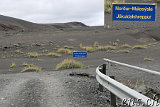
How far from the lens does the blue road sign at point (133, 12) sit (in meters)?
10.8

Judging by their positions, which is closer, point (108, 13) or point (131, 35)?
point (108, 13)

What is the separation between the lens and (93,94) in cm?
600

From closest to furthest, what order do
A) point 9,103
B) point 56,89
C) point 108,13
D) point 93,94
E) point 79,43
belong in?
1. point 9,103
2. point 93,94
3. point 56,89
4. point 108,13
5. point 79,43

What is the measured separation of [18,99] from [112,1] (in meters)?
7.95

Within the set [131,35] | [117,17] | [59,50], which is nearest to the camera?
[117,17]

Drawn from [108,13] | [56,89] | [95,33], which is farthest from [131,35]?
[56,89]

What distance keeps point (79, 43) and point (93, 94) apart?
32.1 meters

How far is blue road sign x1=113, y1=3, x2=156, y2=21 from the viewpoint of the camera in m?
10.8

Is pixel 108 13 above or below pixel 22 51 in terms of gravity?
above

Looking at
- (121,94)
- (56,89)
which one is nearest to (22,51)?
(56,89)

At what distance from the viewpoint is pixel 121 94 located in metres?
3.82

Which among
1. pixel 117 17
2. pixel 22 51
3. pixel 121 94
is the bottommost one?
pixel 22 51

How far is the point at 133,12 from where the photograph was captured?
1101 cm

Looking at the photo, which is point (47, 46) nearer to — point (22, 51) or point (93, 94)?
point (22, 51)
